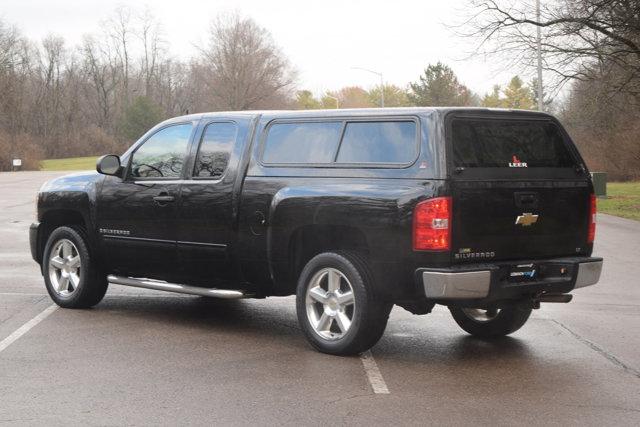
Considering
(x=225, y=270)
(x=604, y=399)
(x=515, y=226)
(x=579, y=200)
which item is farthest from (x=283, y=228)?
(x=604, y=399)

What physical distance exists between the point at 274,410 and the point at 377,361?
1.66 metres

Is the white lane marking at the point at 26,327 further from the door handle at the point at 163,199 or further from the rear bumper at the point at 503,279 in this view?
the rear bumper at the point at 503,279

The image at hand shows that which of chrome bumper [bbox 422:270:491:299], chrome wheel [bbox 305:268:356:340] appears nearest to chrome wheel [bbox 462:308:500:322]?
chrome wheel [bbox 305:268:356:340]

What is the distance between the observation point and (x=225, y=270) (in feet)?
26.3

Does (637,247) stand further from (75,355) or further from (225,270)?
(75,355)

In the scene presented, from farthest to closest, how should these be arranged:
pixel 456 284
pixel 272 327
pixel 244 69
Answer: pixel 244 69 → pixel 272 327 → pixel 456 284

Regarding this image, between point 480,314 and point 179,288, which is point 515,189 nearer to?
point 480,314

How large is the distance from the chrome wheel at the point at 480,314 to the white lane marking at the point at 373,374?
1.17 meters

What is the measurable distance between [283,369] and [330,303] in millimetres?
708

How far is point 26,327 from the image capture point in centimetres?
830

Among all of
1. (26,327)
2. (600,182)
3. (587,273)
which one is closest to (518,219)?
(587,273)

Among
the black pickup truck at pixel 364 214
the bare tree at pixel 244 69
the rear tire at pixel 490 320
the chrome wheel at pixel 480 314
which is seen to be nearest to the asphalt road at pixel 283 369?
the rear tire at pixel 490 320

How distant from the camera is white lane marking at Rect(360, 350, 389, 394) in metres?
6.18

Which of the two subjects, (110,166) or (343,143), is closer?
(343,143)
